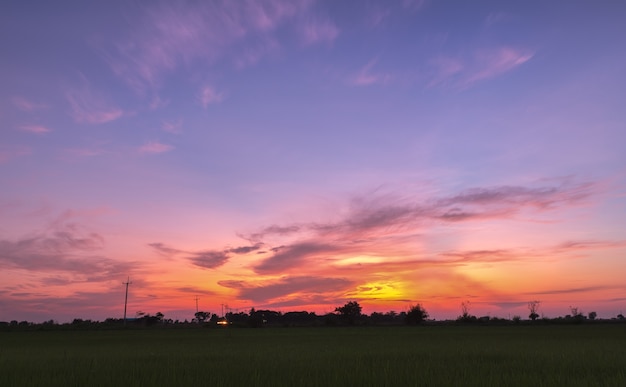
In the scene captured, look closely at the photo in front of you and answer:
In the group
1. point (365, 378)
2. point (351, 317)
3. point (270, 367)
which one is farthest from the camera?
point (351, 317)

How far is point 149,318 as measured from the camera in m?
158

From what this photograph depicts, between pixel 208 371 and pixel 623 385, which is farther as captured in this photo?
pixel 208 371

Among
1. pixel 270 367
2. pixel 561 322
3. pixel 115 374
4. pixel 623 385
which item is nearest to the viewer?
pixel 623 385

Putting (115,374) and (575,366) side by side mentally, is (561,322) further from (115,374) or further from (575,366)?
(115,374)

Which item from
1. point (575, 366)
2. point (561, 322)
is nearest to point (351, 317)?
point (561, 322)

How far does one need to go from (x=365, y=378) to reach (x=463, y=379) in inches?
99.1

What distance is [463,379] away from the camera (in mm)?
11172

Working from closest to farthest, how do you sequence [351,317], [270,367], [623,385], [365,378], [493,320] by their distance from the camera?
1. [623,385]
2. [365,378]
3. [270,367]
4. [493,320]
5. [351,317]

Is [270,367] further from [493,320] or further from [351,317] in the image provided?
[351,317]

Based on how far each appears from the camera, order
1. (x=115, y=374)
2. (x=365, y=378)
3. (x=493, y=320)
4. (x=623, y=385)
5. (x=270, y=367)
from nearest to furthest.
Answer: (x=623, y=385), (x=365, y=378), (x=115, y=374), (x=270, y=367), (x=493, y=320)

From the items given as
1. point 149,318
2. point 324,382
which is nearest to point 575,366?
point 324,382

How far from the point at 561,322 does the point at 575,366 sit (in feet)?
390

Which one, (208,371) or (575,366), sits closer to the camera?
(208,371)

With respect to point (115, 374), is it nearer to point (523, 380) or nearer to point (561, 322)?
point (523, 380)
